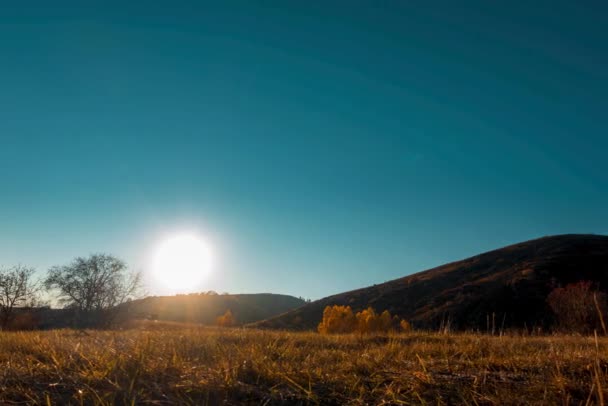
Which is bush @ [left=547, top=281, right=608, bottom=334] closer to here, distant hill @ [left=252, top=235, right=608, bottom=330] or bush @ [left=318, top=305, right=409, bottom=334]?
distant hill @ [left=252, top=235, right=608, bottom=330]

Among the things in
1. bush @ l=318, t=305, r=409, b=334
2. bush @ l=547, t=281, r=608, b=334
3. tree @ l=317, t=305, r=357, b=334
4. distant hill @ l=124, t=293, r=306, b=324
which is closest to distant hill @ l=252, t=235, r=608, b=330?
tree @ l=317, t=305, r=357, b=334

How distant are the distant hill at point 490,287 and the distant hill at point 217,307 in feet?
111

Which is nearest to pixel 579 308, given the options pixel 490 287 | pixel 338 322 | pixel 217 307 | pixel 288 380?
pixel 338 322

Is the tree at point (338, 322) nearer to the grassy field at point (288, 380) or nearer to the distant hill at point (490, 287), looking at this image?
the distant hill at point (490, 287)

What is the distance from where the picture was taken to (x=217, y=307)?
366ft

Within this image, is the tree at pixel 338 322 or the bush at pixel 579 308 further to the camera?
the tree at pixel 338 322

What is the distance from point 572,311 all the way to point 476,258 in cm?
6451

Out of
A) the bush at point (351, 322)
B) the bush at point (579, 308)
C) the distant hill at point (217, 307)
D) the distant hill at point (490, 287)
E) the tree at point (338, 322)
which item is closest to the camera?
the bush at point (579, 308)

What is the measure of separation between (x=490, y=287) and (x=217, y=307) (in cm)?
7870

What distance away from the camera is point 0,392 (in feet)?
7.47

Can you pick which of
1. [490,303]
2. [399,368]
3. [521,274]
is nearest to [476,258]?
[521,274]

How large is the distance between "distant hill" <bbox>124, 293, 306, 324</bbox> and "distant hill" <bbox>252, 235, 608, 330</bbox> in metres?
33.7

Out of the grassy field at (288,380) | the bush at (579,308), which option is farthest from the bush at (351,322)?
the grassy field at (288,380)

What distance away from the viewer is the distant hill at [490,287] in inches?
1966
